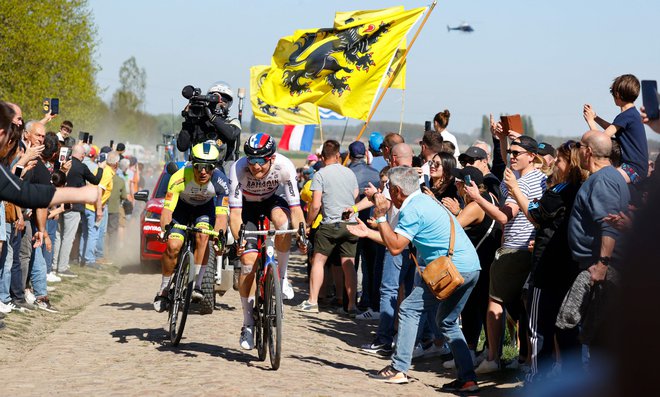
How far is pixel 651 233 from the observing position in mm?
1290

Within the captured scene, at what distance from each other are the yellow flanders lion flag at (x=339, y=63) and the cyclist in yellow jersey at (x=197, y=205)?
Answer: 490 cm

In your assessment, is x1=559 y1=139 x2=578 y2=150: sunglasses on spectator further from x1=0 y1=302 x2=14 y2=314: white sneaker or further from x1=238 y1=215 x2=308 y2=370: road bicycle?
x1=0 y1=302 x2=14 y2=314: white sneaker

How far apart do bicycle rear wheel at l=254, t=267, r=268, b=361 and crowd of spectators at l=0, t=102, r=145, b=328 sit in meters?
Answer: 1.67

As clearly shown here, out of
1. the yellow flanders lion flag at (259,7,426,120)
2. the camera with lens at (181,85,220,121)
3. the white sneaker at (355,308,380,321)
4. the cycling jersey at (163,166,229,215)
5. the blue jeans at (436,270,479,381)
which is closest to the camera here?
the blue jeans at (436,270,479,381)

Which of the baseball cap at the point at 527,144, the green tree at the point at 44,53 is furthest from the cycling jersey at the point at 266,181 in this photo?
the green tree at the point at 44,53

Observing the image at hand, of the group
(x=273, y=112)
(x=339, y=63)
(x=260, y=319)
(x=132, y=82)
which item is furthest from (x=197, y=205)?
(x=132, y=82)

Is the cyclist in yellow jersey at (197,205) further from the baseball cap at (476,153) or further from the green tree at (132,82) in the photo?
the green tree at (132,82)

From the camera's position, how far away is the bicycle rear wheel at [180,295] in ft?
33.0

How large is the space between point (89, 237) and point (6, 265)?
748cm

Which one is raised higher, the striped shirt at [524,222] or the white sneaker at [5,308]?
the striped shirt at [524,222]

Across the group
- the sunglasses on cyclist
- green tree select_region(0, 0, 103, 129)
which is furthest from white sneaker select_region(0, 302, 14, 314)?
green tree select_region(0, 0, 103, 129)

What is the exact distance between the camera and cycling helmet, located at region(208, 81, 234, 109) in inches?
571

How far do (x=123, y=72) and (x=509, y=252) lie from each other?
15251 centimetres

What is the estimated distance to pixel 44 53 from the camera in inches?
1560
